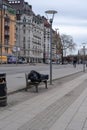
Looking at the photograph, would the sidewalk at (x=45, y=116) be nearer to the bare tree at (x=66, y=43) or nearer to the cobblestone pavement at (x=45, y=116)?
the cobblestone pavement at (x=45, y=116)

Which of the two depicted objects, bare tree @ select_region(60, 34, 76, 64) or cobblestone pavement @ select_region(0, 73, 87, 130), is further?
bare tree @ select_region(60, 34, 76, 64)

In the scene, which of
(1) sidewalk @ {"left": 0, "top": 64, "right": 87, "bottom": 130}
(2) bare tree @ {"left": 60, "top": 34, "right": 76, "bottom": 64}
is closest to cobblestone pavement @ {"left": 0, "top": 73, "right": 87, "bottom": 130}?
(1) sidewalk @ {"left": 0, "top": 64, "right": 87, "bottom": 130}

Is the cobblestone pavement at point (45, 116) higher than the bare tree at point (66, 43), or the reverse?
the bare tree at point (66, 43)

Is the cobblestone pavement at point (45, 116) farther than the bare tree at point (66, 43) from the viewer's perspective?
No

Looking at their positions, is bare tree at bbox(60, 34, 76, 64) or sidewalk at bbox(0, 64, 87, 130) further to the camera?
bare tree at bbox(60, 34, 76, 64)

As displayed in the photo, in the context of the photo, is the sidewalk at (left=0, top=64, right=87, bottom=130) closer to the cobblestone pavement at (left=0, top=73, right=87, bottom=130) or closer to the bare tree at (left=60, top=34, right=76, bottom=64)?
the cobblestone pavement at (left=0, top=73, right=87, bottom=130)

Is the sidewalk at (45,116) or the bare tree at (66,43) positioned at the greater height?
the bare tree at (66,43)

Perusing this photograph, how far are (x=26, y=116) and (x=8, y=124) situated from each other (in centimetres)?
148

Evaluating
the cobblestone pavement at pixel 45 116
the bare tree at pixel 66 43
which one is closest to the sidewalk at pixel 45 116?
the cobblestone pavement at pixel 45 116

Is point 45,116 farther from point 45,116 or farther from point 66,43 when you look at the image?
point 66,43

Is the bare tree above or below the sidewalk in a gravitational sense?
above

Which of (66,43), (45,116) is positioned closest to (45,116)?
(45,116)

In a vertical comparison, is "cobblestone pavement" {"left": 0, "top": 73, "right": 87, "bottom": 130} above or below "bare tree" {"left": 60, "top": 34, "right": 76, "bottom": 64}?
below

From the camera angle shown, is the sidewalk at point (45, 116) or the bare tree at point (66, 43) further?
the bare tree at point (66, 43)
